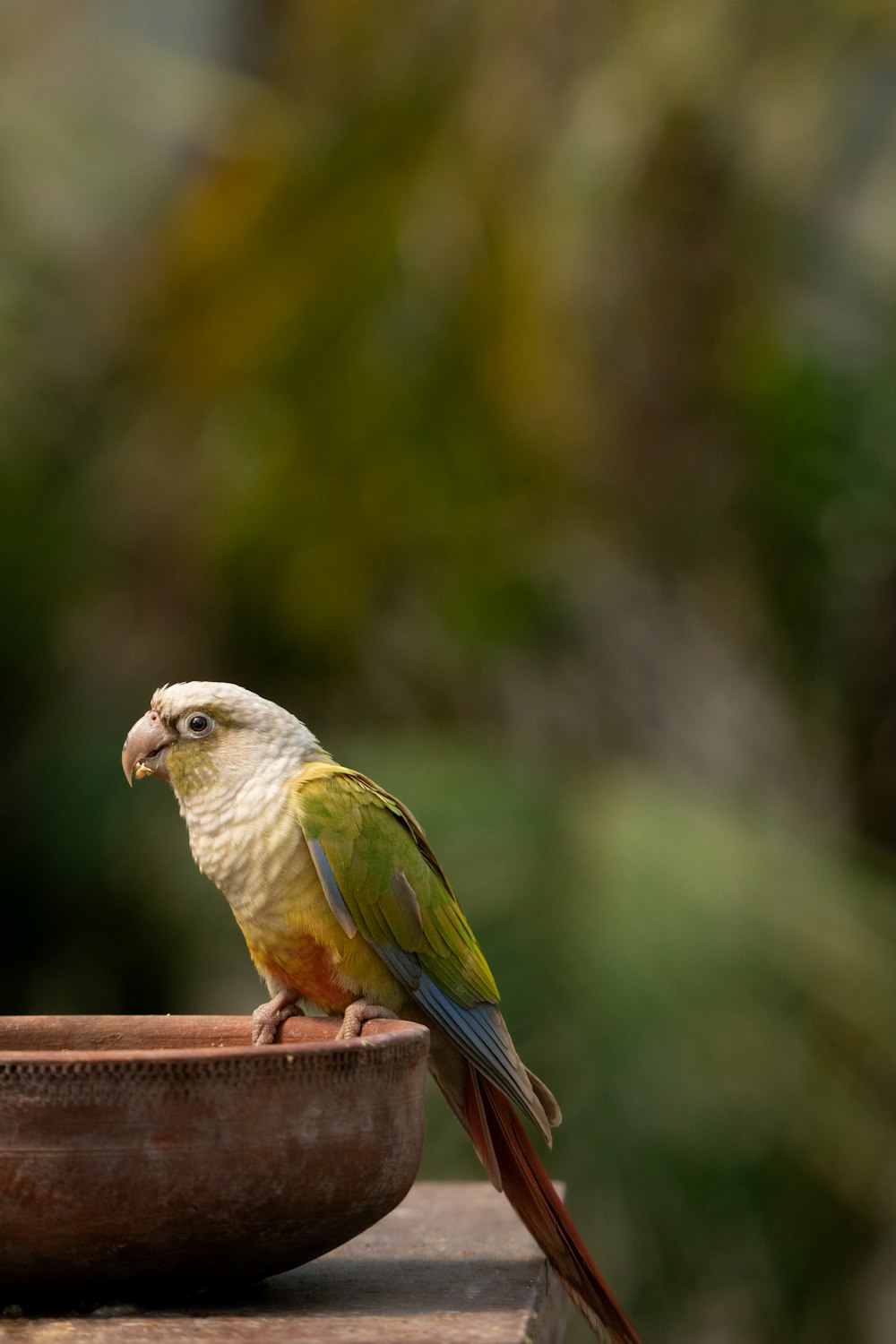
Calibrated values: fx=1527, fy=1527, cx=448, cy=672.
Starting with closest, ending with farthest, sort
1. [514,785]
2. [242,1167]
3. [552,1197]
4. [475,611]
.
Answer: [242,1167] < [552,1197] < [514,785] < [475,611]

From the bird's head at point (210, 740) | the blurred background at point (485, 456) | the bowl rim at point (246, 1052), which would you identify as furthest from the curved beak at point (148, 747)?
the blurred background at point (485, 456)

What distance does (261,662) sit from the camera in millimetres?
4508

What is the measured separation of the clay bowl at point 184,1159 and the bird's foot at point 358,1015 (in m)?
0.26

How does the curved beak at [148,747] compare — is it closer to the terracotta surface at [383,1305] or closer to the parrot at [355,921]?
the parrot at [355,921]

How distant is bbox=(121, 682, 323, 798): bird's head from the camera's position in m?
1.93

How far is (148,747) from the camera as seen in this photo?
6.44 ft

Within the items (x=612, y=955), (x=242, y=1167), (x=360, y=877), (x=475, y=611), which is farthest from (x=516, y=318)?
(x=242, y=1167)

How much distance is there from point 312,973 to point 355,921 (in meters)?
0.10

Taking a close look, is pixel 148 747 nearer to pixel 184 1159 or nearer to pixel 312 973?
pixel 312 973

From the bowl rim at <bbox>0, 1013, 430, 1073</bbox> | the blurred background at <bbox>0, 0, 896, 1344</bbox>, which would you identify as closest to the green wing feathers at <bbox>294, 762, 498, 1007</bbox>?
the bowl rim at <bbox>0, 1013, 430, 1073</bbox>

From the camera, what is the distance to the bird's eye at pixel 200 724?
1.94 m

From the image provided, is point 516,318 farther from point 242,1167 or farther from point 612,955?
point 242,1167

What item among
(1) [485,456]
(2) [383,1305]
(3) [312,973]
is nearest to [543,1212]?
(2) [383,1305]

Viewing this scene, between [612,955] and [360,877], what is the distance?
180 cm
